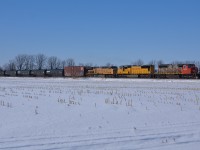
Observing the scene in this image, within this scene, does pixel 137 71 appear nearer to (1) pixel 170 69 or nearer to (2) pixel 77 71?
(1) pixel 170 69

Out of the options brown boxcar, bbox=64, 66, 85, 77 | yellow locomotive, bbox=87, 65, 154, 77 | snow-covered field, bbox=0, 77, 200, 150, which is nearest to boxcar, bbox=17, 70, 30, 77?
brown boxcar, bbox=64, 66, 85, 77

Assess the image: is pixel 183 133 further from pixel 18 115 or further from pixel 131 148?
pixel 18 115

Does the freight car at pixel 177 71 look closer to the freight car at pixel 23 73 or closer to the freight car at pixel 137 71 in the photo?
the freight car at pixel 137 71

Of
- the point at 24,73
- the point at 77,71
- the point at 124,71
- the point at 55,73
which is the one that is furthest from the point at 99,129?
the point at 24,73

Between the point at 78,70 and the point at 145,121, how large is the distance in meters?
73.7

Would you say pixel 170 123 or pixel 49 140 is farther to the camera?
pixel 170 123

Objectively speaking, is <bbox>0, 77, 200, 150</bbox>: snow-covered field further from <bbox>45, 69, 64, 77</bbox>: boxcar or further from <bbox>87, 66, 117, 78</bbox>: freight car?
<bbox>45, 69, 64, 77</bbox>: boxcar

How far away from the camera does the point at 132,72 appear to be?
70438mm

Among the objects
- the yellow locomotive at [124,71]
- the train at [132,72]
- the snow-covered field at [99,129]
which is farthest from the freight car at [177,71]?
the snow-covered field at [99,129]

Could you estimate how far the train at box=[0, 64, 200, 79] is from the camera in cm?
5966

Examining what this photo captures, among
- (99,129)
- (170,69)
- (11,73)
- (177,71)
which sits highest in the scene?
(170,69)

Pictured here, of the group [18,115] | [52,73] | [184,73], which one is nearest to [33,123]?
[18,115]

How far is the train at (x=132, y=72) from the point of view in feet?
196

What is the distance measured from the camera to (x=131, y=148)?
21.6ft
